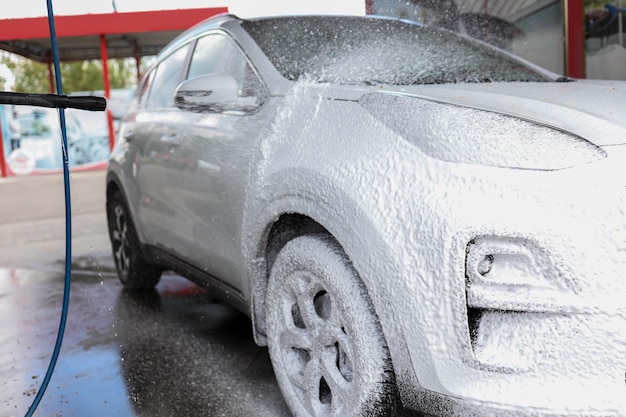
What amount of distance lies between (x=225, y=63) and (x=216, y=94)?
0.46 meters

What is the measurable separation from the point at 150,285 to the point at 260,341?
2157mm

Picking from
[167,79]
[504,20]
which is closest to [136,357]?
[167,79]

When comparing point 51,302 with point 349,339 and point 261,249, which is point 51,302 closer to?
point 261,249

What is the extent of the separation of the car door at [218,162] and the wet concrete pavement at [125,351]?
18.9 inches

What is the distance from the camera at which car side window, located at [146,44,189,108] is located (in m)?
4.00

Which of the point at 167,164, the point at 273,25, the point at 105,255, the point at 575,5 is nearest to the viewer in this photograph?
the point at 273,25

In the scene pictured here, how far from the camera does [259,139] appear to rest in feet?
9.17

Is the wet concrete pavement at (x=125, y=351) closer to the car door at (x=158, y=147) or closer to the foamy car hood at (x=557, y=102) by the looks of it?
the car door at (x=158, y=147)

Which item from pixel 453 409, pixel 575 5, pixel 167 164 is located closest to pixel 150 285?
pixel 167 164

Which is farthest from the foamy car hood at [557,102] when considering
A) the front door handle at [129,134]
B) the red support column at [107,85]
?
the red support column at [107,85]

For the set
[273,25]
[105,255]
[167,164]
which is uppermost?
[273,25]

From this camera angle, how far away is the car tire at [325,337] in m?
2.12

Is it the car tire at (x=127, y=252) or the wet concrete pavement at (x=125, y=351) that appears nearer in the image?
the wet concrete pavement at (x=125, y=351)

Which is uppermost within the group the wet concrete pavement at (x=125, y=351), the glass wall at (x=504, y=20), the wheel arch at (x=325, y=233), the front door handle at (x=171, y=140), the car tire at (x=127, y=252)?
the glass wall at (x=504, y=20)
